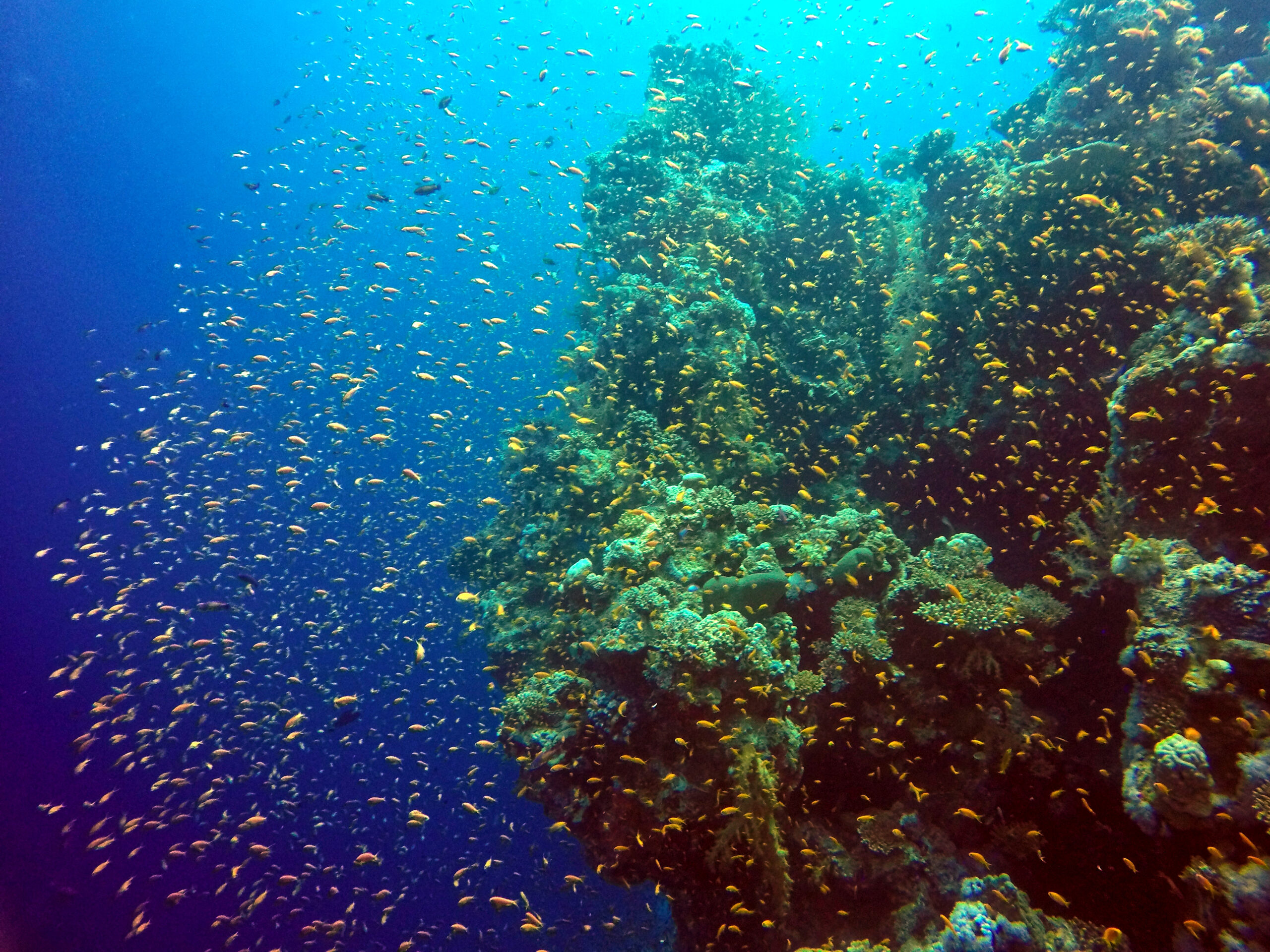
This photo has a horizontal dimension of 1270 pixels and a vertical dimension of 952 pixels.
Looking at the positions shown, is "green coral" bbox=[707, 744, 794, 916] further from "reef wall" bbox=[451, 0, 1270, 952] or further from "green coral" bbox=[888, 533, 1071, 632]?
"green coral" bbox=[888, 533, 1071, 632]

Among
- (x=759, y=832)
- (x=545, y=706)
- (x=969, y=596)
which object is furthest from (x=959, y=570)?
(x=545, y=706)

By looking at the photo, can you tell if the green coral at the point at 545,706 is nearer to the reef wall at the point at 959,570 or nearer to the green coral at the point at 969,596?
the reef wall at the point at 959,570

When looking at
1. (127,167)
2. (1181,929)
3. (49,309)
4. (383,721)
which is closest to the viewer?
(1181,929)

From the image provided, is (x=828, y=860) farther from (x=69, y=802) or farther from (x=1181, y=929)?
(x=69, y=802)

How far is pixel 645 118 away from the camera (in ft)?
55.6

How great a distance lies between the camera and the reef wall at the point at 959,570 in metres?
4.57

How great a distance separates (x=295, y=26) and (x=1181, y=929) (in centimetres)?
11061

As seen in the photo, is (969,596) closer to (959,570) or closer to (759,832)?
(959,570)

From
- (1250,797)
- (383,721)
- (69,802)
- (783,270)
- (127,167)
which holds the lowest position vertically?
(69,802)

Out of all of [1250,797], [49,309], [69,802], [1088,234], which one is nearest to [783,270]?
[1088,234]

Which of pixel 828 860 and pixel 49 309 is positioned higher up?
pixel 49 309

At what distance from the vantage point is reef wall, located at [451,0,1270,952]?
4566 mm

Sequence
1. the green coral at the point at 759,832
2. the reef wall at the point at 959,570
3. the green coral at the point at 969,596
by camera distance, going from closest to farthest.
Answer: the reef wall at the point at 959,570, the green coral at the point at 759,832, the green coral at the point at 969,596

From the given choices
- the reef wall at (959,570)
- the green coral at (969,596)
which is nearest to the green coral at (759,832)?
the reef wall at (959,570)
